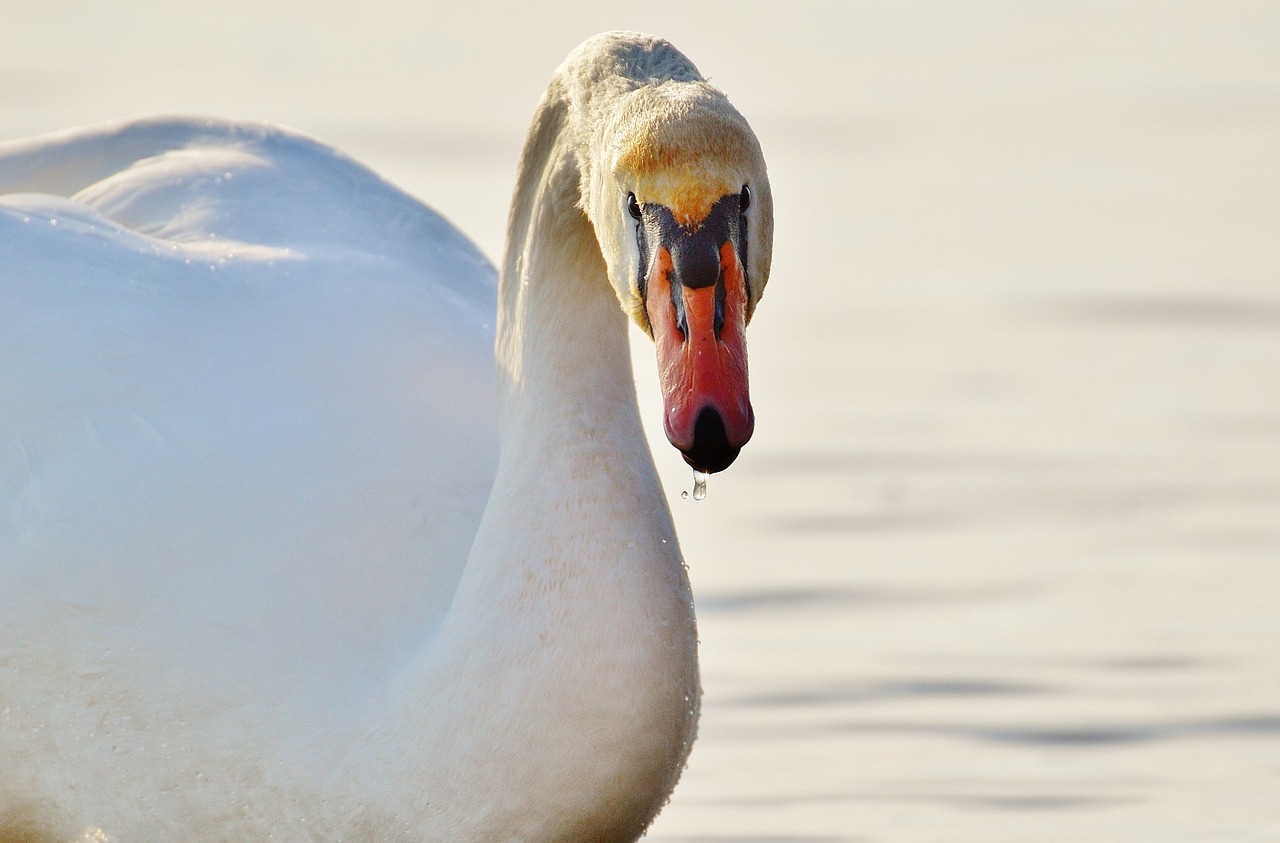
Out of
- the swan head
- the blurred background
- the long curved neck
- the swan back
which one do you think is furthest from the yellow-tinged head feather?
the blurred background

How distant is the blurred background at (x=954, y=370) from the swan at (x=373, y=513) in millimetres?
1280

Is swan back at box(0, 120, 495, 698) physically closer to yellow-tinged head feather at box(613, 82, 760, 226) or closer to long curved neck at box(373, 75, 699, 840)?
long curved neck at box(373, 75, 699, 840)

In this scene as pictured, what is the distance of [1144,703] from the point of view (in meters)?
6.87

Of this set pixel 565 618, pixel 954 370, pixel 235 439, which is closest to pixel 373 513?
pixel 235 439

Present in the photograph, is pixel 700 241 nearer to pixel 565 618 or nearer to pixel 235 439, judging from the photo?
pixel 565 618

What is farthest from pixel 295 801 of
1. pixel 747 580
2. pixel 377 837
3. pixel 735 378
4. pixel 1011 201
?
pixel 1011 201

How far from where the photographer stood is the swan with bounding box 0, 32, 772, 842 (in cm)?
477

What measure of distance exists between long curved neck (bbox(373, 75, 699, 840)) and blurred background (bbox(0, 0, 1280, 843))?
1.28m

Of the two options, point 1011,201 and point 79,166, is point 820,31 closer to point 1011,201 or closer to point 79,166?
point 1011,201

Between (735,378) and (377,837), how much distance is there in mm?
1292

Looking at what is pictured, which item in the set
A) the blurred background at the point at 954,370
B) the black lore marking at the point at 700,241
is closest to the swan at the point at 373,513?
the black lore marking at the point at 700,241

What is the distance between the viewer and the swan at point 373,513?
477 centimetres

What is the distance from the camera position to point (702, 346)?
170 inches

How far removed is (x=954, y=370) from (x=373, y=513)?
167 inches
